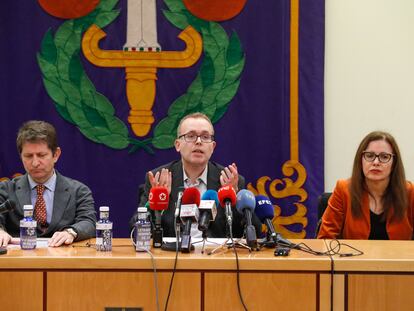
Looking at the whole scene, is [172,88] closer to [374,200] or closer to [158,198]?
[374,200]

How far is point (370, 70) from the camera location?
13.9 ft

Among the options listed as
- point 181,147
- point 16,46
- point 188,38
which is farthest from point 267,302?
point 16,46

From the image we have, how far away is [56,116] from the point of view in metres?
4.27

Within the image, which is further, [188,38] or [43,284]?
[188,38]

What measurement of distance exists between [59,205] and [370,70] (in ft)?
8.02

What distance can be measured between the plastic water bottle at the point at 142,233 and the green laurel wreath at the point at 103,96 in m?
1.90

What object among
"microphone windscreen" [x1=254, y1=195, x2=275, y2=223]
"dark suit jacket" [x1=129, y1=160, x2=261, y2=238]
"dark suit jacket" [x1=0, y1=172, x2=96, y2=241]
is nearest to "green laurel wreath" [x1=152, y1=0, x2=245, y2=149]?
"dark suit jacket" [x1=129, y1=160, x2=261, y2=238]

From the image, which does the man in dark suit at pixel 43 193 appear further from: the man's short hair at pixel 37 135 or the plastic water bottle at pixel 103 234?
the plastic water bottle at pixel 103 234

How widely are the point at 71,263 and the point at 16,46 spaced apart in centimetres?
254

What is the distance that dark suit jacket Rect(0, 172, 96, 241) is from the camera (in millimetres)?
2887

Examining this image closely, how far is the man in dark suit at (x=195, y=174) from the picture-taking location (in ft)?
9.34

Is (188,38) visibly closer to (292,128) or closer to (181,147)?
(292,128)

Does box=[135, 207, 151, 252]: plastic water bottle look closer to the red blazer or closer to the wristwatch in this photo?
the wristwatch

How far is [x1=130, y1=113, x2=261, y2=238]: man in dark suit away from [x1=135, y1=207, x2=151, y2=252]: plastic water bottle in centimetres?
47
